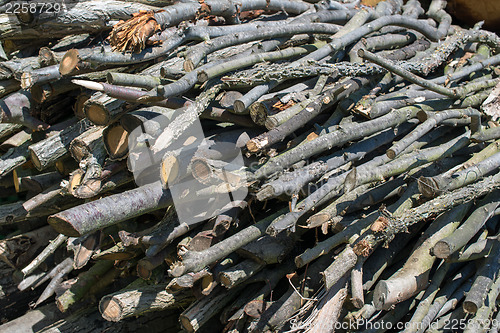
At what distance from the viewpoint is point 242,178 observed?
2980mm

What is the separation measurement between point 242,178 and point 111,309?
1.32 m

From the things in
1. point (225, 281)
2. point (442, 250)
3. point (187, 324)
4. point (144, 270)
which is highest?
point (442, 250)

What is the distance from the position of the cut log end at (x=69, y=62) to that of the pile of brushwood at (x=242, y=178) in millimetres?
21

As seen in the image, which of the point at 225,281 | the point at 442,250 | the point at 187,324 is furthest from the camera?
the point at 187,324

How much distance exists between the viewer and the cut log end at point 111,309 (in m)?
3.21

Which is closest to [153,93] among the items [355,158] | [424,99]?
[355,158]

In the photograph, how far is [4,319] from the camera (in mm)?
4336

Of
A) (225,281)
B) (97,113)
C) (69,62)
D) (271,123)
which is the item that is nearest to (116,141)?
(97,113)

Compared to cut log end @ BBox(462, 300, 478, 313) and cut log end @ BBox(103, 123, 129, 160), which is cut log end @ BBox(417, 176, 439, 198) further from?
cut log end @ BBox(103, 123, 129, 160)

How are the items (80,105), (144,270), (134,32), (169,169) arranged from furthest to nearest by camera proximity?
(80,105) < (134,32) < (144,270) < (169,169)

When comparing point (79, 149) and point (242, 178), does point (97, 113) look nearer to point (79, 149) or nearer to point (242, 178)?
point (79, 149)

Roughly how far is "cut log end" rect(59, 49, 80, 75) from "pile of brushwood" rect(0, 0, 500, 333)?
0.07ft

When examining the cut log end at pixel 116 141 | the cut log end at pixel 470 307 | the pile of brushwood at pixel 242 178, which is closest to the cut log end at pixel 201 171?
the pile of brushwood at pixel 242 178

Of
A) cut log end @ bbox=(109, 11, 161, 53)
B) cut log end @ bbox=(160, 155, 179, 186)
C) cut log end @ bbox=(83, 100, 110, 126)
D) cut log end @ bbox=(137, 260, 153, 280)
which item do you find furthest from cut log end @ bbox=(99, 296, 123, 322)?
cut log end @ bbox=(109, 11, 161, 53)
